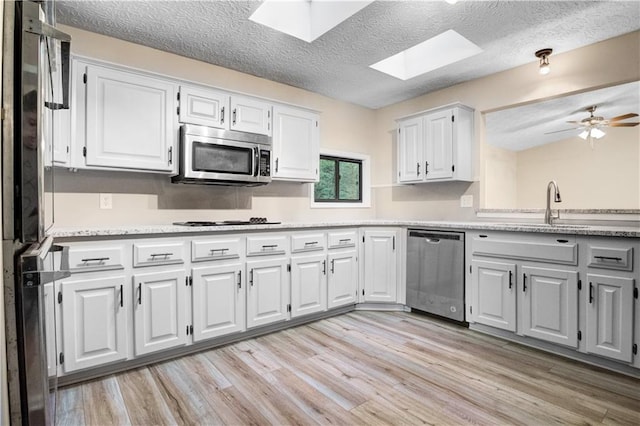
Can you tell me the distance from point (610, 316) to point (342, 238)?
2072 mm

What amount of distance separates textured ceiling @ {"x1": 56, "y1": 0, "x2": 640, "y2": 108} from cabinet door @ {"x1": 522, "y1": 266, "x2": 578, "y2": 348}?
1803mm

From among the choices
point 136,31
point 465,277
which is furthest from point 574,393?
point 136,31

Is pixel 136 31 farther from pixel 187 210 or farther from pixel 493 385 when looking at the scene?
pixel 493 385

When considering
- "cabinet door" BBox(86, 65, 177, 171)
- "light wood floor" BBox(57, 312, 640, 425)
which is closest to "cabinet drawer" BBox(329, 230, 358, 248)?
"light wood floor" BBox(57, 312, 640, 425)

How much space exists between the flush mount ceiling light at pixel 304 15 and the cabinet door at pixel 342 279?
194cm

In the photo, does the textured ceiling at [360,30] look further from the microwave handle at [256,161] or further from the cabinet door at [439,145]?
the microwave handle at [256,161]

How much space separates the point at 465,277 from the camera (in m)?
3.02

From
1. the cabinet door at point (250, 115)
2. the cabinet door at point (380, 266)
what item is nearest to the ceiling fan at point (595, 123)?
the cabinet door at point (380, 266)

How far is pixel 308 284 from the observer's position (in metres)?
3.11

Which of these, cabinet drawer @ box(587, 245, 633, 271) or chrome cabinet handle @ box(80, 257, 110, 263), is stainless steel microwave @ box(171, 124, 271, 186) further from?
cabinet drawer @ box(587, 245, 633, 271)

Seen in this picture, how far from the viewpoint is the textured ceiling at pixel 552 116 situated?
3199 mm

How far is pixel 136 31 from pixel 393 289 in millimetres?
3186

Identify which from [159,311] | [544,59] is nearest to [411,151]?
[544,59]

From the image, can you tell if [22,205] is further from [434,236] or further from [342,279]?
[434,236]
